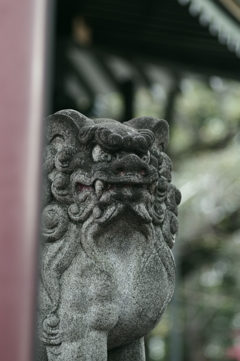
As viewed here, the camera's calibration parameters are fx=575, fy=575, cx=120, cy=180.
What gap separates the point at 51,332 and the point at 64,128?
69cm

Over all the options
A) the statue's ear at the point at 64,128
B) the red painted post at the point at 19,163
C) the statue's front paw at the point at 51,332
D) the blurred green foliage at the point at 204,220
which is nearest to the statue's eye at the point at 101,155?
the statue's ear at the point at 64,128

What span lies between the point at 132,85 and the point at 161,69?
1.60ft

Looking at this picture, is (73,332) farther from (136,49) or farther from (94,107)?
(94,107)

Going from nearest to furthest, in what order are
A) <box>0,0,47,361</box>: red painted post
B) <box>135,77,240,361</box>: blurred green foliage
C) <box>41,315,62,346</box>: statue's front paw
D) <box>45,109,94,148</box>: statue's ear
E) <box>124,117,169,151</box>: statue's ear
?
1. <box>0,0,47,361</box>: red painted post
2. <box>41,315,62,346</box>: statue's front paw
3. <box>45,109,94,148</box>: statue's ear
4. <box>124,117,169,151</box>: statue's ear
5. <box>135,77,240,361</box>: blurred green foliage

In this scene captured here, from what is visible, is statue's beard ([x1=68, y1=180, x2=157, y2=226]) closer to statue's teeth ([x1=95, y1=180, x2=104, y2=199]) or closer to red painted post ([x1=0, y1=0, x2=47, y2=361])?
statue's teeth ([x1=95, y1=180, x2=104, y2=199])

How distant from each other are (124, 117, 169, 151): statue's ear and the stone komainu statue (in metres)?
0.13

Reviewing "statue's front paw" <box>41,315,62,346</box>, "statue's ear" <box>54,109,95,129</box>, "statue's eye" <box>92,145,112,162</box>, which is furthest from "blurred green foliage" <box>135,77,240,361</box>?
"statue's front paw" <box>41,315,62,346</box>

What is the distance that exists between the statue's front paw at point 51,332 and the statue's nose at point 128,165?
1.72 ft

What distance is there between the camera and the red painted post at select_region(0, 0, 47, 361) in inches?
40.6

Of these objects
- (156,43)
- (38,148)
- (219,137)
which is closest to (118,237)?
(38,148)

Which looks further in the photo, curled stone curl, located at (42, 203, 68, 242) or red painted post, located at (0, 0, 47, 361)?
curled stone curl, located at (42, 203, 68, 242)

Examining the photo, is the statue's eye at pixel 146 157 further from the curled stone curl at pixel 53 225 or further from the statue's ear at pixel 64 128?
the curled stone curl at pixel 53 225

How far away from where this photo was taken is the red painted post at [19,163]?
3.39 feet

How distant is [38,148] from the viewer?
3.62 feet
